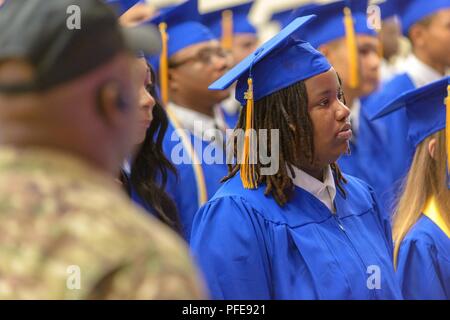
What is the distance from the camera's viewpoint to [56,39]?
1.47 metres

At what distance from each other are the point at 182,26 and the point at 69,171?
12.5 ft

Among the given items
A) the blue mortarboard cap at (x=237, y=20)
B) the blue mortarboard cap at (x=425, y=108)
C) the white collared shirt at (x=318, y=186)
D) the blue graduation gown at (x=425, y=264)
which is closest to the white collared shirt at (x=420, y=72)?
the blue mortarboard cap at (x=237, y=20)

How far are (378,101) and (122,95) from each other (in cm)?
453

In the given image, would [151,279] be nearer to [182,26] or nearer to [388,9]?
[182,26]

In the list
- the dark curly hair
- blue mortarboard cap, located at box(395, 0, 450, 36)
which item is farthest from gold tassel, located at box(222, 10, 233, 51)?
the dark curly hair

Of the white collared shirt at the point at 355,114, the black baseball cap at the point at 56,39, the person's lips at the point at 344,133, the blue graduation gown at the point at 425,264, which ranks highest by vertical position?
the black baseball cap at the point at 56,39

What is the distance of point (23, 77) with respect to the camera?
1.45m

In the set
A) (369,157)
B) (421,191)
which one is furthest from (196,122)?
(421,191)

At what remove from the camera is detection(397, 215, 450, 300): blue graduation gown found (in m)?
3.39

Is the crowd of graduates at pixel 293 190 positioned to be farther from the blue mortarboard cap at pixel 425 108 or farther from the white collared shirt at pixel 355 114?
the white collared shirt at pixel 355 114

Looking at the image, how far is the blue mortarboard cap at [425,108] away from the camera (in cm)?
373

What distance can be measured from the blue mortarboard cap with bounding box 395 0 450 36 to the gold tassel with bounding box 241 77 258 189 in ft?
11.3

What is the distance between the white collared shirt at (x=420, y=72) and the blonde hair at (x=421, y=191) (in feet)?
8.22
